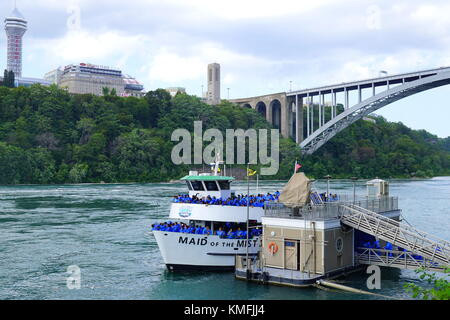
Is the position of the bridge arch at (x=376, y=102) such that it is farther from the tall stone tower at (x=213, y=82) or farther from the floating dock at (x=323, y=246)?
the tall stone tower at (x=213, y=82)

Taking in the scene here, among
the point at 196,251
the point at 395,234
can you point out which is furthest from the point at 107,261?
the point at 395,234

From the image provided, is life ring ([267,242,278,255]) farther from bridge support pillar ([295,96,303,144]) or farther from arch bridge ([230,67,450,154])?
bridge support pillar ([295,96,303,144])

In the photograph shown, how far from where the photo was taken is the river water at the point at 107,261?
1869cm

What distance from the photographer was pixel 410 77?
6975cm

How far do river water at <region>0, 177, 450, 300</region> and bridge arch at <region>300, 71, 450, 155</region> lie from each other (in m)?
24.6

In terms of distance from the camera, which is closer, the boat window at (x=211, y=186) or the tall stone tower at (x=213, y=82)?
the boat window at (x=211, y=186)

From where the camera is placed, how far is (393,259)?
19.7m

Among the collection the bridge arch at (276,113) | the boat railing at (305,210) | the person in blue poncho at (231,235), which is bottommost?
the person in blue poncho at (231,235)

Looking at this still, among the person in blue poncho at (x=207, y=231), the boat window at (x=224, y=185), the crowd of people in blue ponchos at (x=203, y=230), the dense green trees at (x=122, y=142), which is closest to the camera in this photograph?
the crowd of people in blue ponchos at (x=203, y=230)

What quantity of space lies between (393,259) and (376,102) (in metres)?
57.6

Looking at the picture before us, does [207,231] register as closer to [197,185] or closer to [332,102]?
[197,185]

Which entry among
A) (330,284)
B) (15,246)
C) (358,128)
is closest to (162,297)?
(330,284)

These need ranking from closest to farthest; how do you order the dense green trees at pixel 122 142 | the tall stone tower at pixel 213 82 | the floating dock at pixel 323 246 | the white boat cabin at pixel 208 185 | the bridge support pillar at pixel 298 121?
the floating dock at pixel 323 246 → the white boat cabin at pixel 208 185 → the dense green trees at pixel 122 142 → the bridge support pillar at pixel 298 121 → the tall stone tower at pixel 213 82

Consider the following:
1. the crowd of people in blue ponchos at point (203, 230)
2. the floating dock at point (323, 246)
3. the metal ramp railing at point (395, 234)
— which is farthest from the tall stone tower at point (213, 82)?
the metal ramp railing at point (395, 234)
